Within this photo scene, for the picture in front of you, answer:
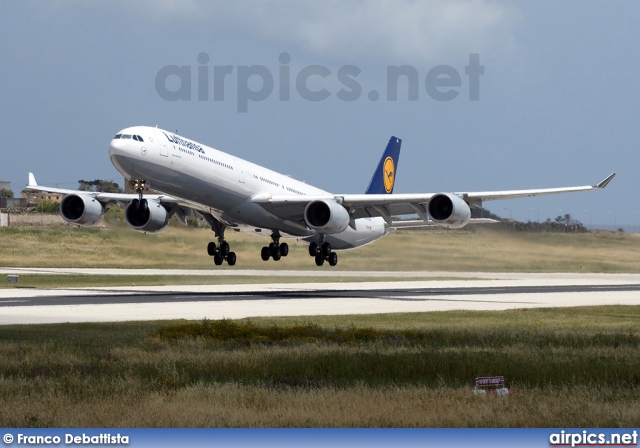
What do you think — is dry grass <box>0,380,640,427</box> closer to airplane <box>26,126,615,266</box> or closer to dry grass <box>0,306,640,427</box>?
dry grass <box>0,306,640,427</box>

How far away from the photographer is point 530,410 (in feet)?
58.1

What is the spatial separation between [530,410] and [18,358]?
498 inches

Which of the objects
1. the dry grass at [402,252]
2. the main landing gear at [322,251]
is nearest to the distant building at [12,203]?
the dry grass at [402,252]

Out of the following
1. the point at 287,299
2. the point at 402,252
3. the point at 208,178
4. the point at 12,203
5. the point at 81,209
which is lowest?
the point at 287,299

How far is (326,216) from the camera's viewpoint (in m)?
54.4

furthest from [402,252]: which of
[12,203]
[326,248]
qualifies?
[12,203]

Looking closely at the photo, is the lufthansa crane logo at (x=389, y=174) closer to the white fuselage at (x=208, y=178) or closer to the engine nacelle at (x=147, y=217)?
the white fuselage at (x=208, y=178)

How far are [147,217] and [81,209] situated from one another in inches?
153

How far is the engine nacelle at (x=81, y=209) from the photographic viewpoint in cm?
5675

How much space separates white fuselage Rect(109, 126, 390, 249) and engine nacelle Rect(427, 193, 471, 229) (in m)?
8.99

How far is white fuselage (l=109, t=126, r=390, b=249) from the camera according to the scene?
4625cm

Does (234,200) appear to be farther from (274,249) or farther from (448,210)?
(448,210)

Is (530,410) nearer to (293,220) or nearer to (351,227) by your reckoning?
(293,220)

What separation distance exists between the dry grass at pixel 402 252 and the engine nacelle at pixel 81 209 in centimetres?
192
